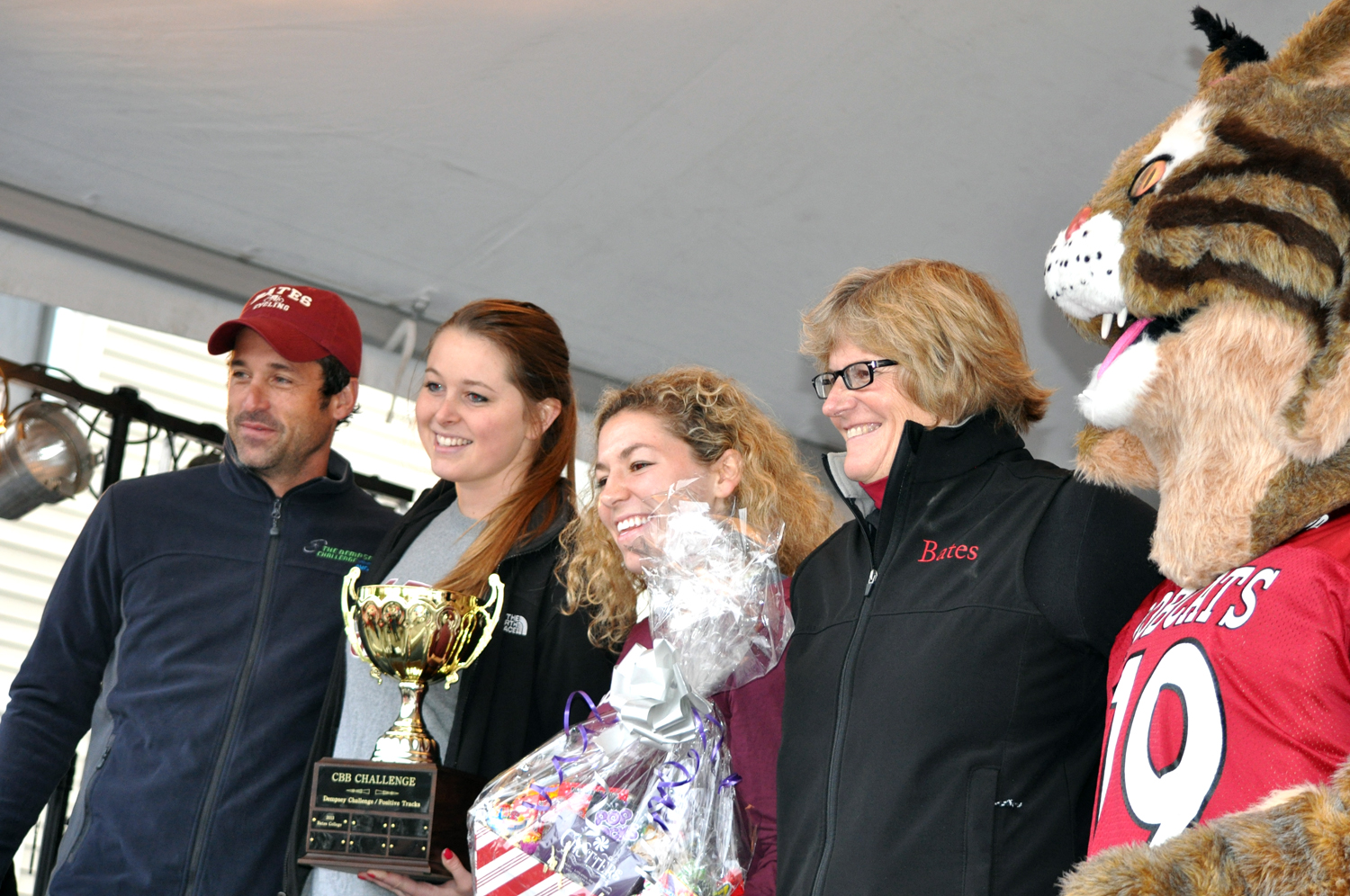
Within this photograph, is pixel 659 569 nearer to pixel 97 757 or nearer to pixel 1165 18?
pixel 97 757

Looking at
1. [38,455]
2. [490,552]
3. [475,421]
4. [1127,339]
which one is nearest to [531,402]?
[475,421]

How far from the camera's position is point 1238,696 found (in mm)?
Result: 1171

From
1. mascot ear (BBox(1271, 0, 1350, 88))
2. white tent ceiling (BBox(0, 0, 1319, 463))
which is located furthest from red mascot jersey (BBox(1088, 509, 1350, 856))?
white tent ceiling (BBox(0, 0, 1319, 463))

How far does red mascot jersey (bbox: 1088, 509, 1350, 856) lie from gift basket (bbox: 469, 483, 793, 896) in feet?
1.99

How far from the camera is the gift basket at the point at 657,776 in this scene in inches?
69.2

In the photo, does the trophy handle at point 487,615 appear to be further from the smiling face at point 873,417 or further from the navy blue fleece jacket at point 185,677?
the smiling face at point 873,417

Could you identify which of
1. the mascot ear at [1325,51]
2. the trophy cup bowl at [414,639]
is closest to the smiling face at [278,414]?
the trophy cup bowl at [414,639]

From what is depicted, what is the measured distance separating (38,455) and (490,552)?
251 cm

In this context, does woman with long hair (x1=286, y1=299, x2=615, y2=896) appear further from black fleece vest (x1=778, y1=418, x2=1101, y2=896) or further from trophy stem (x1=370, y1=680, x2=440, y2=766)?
black fleece vest (x1=778, y1=418, x2=1101, y2=896)

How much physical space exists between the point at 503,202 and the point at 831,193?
85 centimetres

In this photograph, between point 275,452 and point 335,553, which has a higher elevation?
point 275,452

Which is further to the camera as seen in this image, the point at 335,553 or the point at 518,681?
the point at 335,553

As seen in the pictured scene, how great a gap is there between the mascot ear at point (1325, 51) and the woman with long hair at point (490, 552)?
1.47 meters

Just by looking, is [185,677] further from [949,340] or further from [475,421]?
[949,340]
